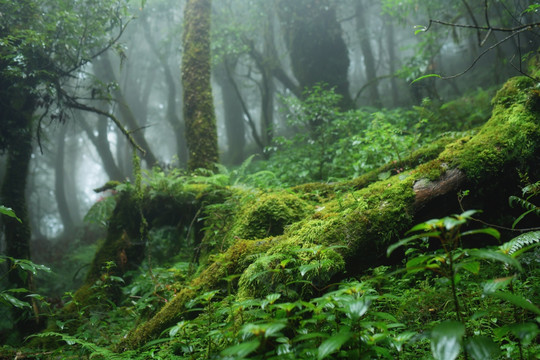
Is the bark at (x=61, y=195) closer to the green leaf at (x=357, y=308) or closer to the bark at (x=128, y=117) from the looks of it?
the bark at (x=128, y=117)

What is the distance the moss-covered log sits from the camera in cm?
232

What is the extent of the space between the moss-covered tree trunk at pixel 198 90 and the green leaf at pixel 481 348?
578cm

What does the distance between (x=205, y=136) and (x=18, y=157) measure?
3282 millimetres

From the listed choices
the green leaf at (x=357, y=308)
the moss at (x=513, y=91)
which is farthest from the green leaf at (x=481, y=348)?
the moss at (x=513, y=91)

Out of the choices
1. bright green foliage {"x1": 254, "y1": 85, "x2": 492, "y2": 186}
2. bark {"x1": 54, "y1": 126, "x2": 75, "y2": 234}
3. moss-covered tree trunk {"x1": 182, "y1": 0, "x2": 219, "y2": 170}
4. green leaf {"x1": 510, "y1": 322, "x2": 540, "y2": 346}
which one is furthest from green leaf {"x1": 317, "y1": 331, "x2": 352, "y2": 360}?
bark {"x1": 54, "y1": 126, "x2": 75, "y2": 234}

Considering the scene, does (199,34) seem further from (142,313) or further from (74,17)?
(142,313)

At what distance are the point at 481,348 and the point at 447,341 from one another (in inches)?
7.2

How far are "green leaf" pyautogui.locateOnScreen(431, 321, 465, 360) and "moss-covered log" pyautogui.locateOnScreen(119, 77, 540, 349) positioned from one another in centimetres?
99

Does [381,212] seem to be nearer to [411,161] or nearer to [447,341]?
[447,341]

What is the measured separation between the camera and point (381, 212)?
2584 millimetres

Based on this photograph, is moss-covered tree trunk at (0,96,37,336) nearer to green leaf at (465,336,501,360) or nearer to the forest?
the forest

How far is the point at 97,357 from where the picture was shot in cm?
245

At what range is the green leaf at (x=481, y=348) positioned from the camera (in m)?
1.19

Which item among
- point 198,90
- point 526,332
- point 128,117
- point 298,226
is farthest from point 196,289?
point 128,117
